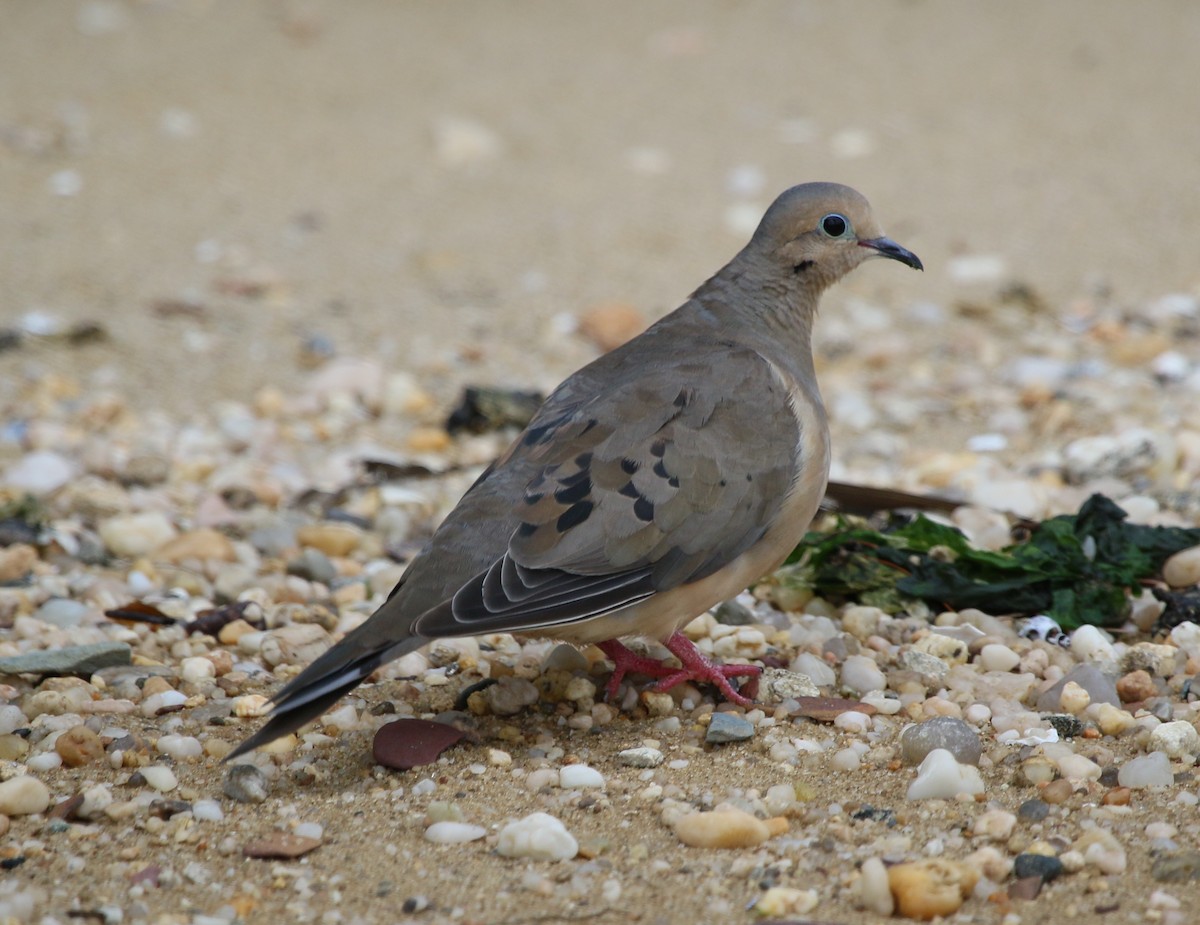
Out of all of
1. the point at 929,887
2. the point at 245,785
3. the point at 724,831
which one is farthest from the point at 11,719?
the point at 929,887

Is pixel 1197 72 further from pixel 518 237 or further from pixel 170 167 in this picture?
pixel 170 167

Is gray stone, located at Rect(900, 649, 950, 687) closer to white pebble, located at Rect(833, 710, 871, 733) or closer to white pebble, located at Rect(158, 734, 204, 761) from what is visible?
white pebble, located at Rect(833, 710, 871, 733)

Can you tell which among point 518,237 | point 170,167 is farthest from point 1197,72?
point 170,167

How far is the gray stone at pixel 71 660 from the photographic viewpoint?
3986mm

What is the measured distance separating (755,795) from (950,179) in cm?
568

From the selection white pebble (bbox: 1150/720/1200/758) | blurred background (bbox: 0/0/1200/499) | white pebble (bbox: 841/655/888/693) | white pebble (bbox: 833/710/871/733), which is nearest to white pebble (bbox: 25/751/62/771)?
white pebble (bbox: 833/710/871/733)

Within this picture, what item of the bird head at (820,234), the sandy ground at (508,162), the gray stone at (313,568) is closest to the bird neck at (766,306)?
the bird head at (820,234)

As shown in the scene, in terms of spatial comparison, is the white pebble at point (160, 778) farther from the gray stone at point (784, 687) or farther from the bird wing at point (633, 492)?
the gray stone at point (784, 687)

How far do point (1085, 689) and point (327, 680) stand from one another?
6.31 feet

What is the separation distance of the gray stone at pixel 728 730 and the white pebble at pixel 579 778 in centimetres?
34

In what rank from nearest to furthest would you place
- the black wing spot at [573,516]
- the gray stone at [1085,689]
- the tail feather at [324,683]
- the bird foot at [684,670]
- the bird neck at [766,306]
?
the tail feather at [324,683] → the black wing spot at [573,516] → the gray stone at [1085,689] → the bird foot at [684,670] → the bird neck at [766,306]

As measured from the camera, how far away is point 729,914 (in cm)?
282

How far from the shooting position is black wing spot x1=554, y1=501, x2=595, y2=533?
3.59m

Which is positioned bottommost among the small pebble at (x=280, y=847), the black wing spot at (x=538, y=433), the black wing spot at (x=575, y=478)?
the small pebble at (x=280, y=847)
